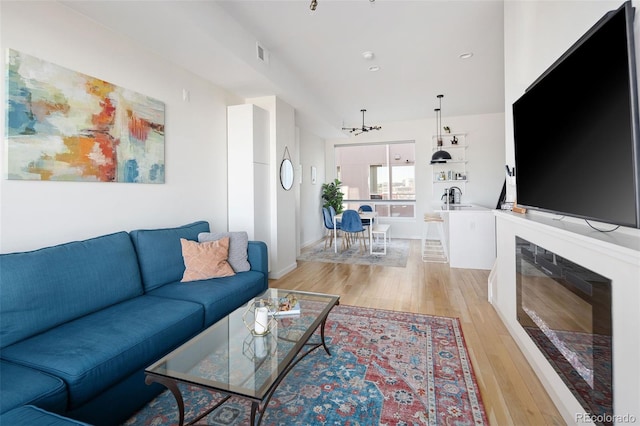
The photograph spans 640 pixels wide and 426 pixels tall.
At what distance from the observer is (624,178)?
3.56 feet

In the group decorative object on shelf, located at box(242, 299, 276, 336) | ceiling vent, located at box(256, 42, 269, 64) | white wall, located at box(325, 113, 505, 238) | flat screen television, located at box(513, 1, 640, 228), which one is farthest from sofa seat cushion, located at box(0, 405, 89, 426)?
white wall, located at box(325, 113, 505, 238)

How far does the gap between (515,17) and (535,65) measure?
2.09ft

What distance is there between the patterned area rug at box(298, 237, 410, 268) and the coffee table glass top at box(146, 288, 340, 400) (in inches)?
121

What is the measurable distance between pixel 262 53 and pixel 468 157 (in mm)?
5195

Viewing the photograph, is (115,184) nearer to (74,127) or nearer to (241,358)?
(74,127)

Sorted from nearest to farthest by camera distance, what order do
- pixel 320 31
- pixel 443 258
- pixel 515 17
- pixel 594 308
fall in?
pixel 594 308 → pixel 515 17 → pixel 320 31 → pixel 443 258

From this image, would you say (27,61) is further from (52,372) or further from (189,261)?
(52,372)

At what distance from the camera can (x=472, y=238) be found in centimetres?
442

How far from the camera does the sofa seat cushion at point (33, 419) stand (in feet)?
3.09

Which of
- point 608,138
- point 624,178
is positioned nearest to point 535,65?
point 608,138

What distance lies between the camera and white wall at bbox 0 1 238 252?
6.18 ft

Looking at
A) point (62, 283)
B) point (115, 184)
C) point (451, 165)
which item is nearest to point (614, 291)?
point (62, 283)

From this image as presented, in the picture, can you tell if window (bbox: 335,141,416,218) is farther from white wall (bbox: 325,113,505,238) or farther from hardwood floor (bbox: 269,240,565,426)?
hardwood floor (bbox: 269,240,565,426)

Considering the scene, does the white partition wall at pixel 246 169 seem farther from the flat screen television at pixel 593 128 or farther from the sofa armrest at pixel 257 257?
the flat screen television at pixel 593 128
